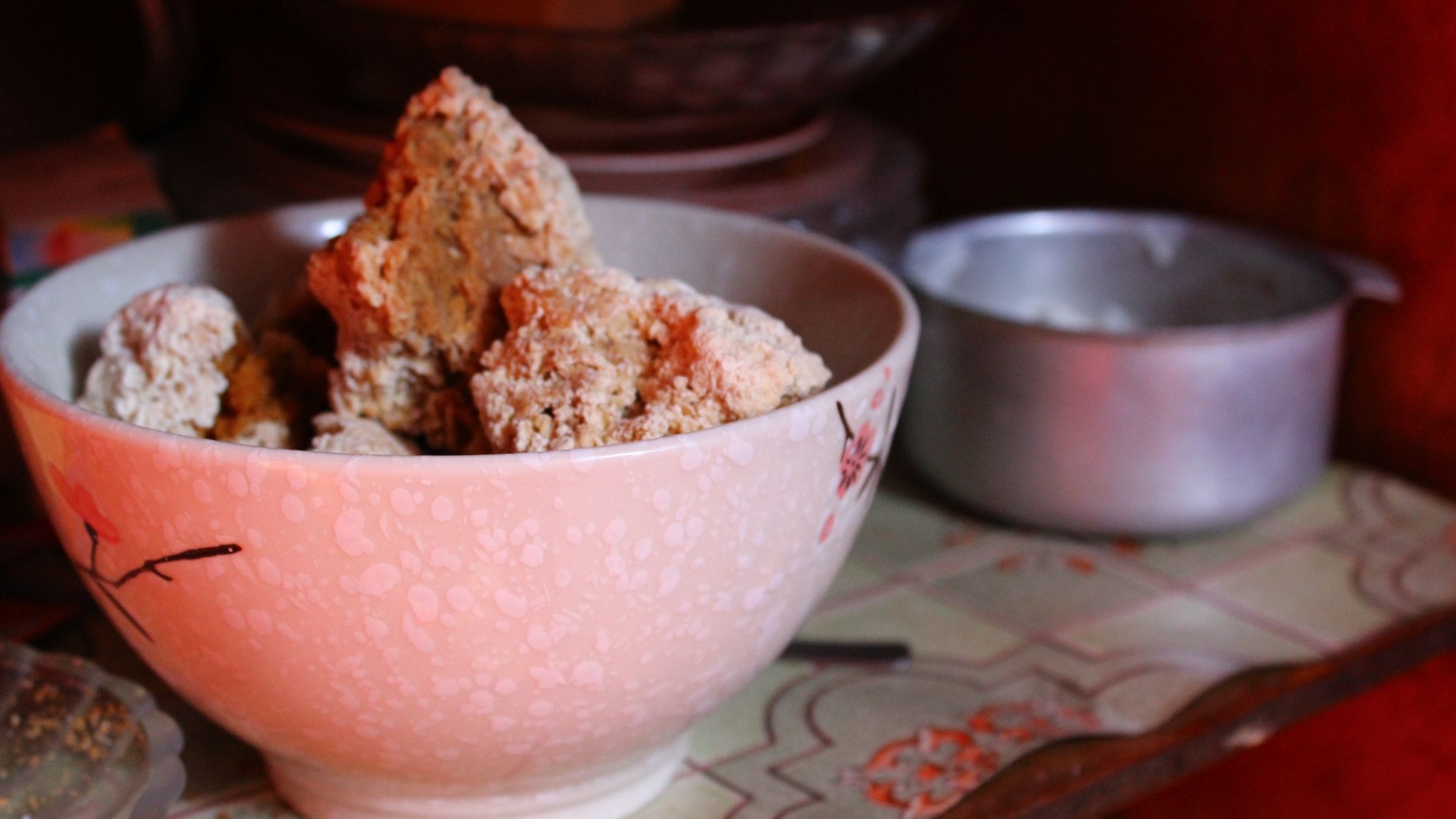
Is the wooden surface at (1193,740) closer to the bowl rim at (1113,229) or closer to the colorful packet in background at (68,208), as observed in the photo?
the bowl rim at (1113,229)

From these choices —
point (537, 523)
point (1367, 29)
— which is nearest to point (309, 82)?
point (537, 523)

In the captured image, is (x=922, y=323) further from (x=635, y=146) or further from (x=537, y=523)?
(x=537, y=523)

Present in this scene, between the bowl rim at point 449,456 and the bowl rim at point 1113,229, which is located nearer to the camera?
the bowl rim at point 449,456

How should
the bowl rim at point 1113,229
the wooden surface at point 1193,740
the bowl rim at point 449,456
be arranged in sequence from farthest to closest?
the bowl rim at point 1113,229 → the wooden surface at point 1193,740 → the bowl rim at point 449,456

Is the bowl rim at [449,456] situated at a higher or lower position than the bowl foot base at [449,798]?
higher

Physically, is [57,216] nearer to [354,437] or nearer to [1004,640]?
[354,437]

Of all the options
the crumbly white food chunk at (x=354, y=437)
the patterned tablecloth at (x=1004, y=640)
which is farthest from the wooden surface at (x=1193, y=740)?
the crumbly white food chunk at (x=354, y=437)

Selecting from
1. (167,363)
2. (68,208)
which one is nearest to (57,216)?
(68,208)
